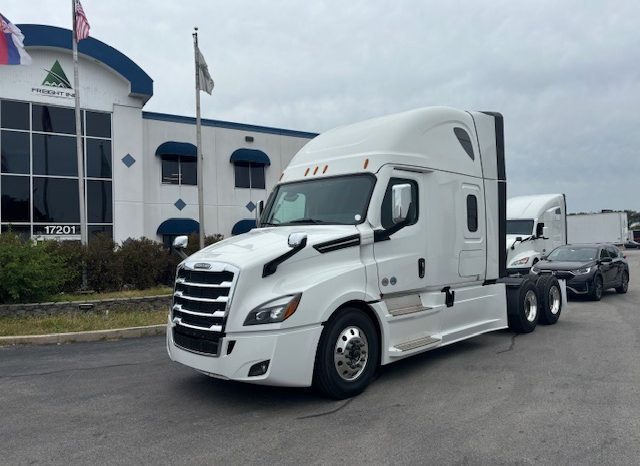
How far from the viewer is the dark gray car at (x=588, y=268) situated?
1437cm

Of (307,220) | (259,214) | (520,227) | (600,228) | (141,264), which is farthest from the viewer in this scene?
(600,228)

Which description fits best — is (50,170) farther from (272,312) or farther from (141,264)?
(272,312)

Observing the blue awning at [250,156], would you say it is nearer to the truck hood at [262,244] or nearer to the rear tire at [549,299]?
the rear tire at [549,299]

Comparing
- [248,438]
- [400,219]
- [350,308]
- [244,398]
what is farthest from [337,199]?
[248,438]

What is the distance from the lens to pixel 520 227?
19562 millimetres

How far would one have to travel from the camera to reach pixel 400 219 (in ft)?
20.5

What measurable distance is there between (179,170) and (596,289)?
18.0 metres

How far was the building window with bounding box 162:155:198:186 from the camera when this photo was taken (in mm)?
24719

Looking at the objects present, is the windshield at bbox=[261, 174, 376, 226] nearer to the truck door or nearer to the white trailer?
the truck door

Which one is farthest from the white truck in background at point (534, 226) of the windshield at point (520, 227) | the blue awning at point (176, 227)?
the blue awning at point (176, 227)

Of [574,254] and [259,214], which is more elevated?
[259,214]

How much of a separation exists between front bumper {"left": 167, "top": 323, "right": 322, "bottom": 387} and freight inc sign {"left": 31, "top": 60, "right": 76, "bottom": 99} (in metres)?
19.9

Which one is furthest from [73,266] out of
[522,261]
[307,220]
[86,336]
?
[522,261]

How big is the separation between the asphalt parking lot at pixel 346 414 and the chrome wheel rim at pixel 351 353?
290 mm
